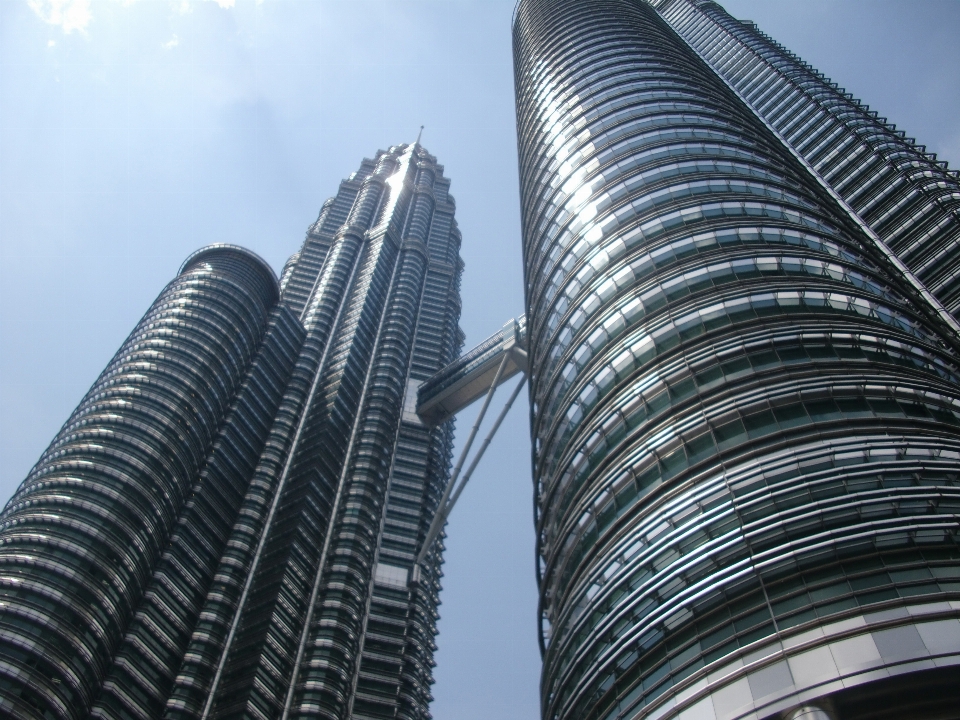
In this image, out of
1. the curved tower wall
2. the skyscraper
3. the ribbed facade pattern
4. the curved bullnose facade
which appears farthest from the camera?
the skyscraper

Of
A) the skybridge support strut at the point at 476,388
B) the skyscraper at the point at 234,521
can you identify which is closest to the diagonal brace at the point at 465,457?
the skybridge support strut at the point at 476,388

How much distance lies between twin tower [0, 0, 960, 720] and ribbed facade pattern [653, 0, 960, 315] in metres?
0.39

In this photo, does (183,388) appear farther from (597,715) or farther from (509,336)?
(597,715)

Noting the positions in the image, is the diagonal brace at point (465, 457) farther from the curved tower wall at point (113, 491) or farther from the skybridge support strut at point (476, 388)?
the curved tower wall at point (113, 491)

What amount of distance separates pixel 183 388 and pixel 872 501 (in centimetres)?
7692

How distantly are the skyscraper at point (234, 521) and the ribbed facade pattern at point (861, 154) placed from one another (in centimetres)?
6150

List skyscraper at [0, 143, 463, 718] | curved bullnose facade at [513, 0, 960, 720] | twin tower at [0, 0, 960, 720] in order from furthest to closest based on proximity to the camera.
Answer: skyscraper at [0, 143, 463, 718] < twin tower at [0, 0, 960, 720] < curved bullnose facade at [513, 0, 960, 720]

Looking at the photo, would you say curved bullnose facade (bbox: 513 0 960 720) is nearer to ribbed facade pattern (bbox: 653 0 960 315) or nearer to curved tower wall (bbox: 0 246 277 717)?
ribbed facade pattern (bbox: 653 0 960 315)

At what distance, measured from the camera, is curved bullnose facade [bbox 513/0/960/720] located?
1870 centimetres

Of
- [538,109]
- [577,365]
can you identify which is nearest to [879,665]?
[577,365]

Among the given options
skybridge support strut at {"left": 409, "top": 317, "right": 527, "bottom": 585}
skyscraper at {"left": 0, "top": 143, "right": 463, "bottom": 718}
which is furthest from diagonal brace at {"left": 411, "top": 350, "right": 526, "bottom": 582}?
skyscraper at {"left": 0, "top": 143, "right": 463, "bottom": 718}

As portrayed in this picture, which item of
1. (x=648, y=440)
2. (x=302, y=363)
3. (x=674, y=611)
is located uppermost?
(x=302, y=363)

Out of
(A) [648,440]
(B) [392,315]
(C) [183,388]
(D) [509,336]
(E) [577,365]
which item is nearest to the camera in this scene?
(A) [648,440]

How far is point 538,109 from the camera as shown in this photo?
59719 millimetres
